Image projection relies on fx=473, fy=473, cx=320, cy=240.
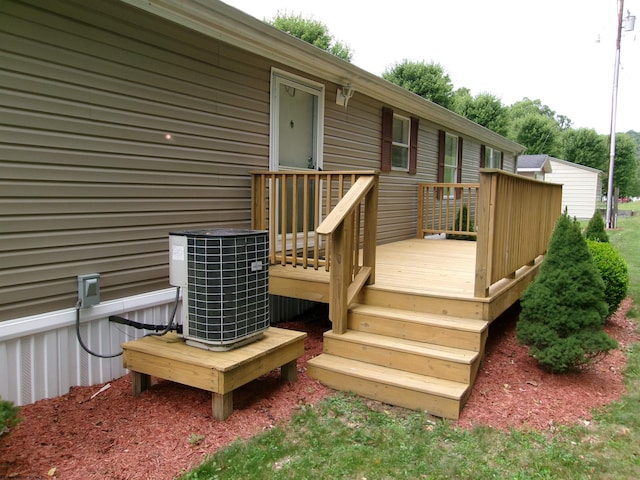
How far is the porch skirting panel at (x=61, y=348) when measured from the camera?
2.81m

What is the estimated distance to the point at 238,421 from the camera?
110 inches

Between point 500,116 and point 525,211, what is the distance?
24.4 meters

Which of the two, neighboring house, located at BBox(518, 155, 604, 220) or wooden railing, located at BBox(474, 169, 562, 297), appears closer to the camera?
wooden railing, located at BBox(474, 169, 562, 297)

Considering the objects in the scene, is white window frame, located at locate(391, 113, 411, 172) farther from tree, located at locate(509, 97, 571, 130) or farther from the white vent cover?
tree, located at locate(509, 97, 571, 130)

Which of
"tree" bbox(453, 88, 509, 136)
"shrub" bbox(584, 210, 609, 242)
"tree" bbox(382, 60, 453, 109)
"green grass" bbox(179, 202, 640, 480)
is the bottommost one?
"green grass" bbox(179, 202, 640, 480)

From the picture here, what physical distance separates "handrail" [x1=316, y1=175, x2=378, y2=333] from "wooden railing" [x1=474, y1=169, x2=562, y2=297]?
83cm

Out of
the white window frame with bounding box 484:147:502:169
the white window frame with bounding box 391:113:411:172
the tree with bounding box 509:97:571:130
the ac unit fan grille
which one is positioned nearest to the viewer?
the ac unit fan grille

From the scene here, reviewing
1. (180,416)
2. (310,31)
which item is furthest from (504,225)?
(310,31)

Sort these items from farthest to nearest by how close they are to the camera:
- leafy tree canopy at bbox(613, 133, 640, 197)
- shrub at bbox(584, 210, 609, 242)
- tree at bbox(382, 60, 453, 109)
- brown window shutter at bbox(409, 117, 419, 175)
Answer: leafy tree canopy at bbox(613, 133, 640, 197) < tree at bbox(382, 60, 453, 109) < brown window shutter at bbox(409, 117, 419, 175) < shrub at bbox(584, 210, 609, 242)

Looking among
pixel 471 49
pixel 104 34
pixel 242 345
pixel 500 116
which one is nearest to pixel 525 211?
pixel 242 345

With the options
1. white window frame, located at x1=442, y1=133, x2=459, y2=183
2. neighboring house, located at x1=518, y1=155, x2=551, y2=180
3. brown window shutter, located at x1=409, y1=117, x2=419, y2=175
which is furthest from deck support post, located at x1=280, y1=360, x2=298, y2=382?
neighboring house, located at x1=518, y1=155, x2=551, y2=180

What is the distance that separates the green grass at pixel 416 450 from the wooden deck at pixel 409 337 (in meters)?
0.20

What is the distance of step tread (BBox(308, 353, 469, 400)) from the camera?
2.99m

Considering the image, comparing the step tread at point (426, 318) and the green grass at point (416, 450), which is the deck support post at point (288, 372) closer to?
the green grass at point (416, 450)
